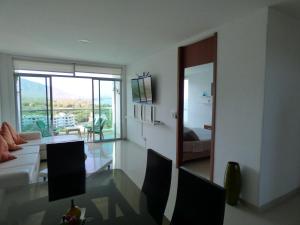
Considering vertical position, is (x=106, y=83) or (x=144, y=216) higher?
(x=106, y=83)

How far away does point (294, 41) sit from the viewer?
8.47 ft

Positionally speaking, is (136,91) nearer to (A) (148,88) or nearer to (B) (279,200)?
(A) (148,88)

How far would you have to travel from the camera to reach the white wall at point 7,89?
4.73 meters

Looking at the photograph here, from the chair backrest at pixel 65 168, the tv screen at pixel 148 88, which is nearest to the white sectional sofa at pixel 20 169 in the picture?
the chair backrest at pixel 65 168

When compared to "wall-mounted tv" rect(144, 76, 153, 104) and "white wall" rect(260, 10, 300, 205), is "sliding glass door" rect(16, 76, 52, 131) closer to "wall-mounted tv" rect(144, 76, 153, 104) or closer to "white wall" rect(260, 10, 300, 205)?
"wall-mounted tv" rect(144, 76, 153, 104)

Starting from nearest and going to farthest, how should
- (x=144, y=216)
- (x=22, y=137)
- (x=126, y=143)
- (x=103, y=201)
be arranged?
1. (x=144, y=216)
2. (x=103, y=201)
3. (x=22, y=137)
4. (x=126, y=143)

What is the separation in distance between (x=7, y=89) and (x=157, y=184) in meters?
5.05

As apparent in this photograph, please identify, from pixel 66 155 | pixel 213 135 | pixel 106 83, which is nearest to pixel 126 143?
pixel 106 83

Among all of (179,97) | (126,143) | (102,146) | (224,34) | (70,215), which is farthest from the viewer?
(126,143)

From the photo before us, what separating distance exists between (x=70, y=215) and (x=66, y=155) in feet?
3.31

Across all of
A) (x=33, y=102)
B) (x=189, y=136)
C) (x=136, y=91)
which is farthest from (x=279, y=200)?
(x=33, y=102)

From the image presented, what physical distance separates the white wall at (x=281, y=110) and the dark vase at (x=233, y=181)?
0.26m

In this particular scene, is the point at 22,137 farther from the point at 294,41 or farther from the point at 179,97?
the point at 294,41

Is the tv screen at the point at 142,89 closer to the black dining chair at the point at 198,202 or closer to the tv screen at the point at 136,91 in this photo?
the tv screen at the point at 136,91
